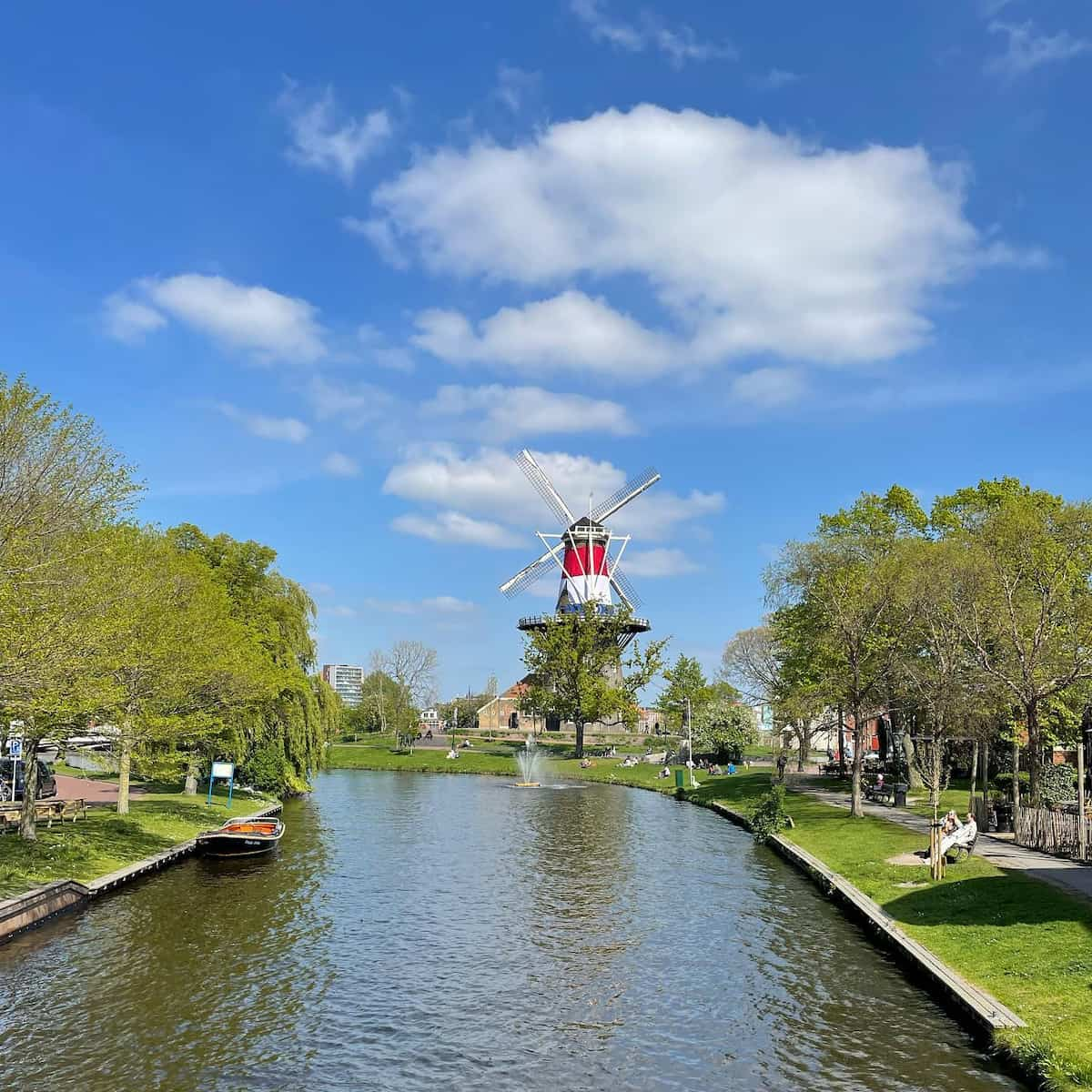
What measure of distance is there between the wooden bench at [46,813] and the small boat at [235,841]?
17.2ft

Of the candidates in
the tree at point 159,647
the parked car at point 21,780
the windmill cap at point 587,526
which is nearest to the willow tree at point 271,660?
the tree at point 159,647

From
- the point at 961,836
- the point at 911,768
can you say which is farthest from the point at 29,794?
the point at 911,768

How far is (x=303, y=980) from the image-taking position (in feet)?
70.2

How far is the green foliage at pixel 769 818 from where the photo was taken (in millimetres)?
43719

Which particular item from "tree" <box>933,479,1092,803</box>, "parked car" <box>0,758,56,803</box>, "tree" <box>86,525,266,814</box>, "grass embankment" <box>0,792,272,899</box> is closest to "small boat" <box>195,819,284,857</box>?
"grass embankment" <box>0,792,272,899</box>

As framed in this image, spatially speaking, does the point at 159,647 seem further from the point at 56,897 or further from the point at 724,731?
the point at 724,731

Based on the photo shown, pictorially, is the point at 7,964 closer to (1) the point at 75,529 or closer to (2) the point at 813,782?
(1) the point at 75,529

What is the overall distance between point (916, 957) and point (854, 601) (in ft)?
87.8

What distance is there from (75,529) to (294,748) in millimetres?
30558

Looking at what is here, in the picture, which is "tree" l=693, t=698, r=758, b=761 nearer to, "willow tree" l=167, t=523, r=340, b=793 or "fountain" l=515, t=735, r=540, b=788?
"fountain" l=515, t=735, r=540, b=788

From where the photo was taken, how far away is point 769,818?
4466 centimetres

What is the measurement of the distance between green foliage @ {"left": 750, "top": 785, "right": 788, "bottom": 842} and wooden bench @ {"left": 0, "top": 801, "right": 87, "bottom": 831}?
2873cm

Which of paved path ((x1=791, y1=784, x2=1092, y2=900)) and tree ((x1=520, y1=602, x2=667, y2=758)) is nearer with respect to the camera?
paved path ((x1=791, y1=784, x2=1092, y2=900))

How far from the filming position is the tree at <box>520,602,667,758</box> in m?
97.4
